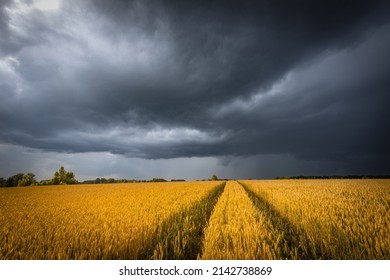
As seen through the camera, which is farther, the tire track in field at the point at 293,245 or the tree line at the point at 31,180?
the tree line at the point at 31,180

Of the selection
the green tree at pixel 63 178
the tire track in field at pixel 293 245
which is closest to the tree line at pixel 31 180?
the green tree at pixel 63 178

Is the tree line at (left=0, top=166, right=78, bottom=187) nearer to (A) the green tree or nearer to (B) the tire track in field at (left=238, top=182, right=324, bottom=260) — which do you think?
(A) the green tree

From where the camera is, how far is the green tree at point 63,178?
214ft

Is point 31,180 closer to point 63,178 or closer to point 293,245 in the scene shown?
point 63,178

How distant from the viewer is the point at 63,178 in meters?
68.6

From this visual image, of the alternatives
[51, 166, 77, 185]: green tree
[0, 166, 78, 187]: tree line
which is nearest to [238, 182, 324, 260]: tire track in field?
[0, 166, 78, 187]: tree line

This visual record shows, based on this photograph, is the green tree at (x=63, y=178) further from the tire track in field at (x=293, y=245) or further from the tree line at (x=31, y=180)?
the tire track in field at (x=293, y=245)

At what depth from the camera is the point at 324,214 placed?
6.31 metres

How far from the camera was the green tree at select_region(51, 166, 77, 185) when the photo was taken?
2571 inches

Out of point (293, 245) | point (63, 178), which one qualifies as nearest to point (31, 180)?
point (63, 178)
